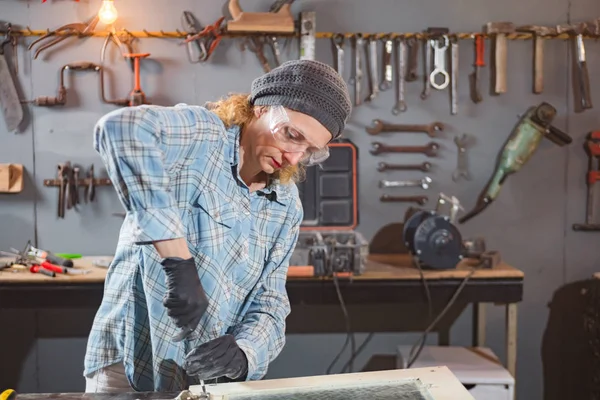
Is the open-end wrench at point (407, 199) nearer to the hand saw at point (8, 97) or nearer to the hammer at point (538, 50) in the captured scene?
the hammer at point (538, 50)

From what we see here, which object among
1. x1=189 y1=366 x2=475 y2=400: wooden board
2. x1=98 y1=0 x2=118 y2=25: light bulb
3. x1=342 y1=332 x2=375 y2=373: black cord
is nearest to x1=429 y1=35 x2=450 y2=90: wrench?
x1=342 y1=332 x2=375 y2=373: black cord

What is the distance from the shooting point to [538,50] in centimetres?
300

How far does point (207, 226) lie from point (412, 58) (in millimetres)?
1977

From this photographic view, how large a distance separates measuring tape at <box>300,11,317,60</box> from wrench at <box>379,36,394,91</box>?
360 mm

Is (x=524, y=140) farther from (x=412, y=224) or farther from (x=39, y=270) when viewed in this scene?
(x=39, y=270)

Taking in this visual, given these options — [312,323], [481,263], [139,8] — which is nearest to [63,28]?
[139,8]

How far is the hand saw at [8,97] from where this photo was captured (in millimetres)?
2902

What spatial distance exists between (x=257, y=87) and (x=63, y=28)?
6.41 ft

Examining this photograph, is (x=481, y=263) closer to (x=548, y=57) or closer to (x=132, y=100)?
(x=548, y=57)

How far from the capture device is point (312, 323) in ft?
10.4

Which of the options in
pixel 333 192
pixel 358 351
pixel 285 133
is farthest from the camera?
pixel 358 351

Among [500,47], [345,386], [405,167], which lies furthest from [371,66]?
[345,386]

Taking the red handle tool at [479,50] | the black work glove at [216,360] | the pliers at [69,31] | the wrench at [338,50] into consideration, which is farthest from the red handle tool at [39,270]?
the red handle tool at [479,50]

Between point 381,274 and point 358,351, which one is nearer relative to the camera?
point 381,274
